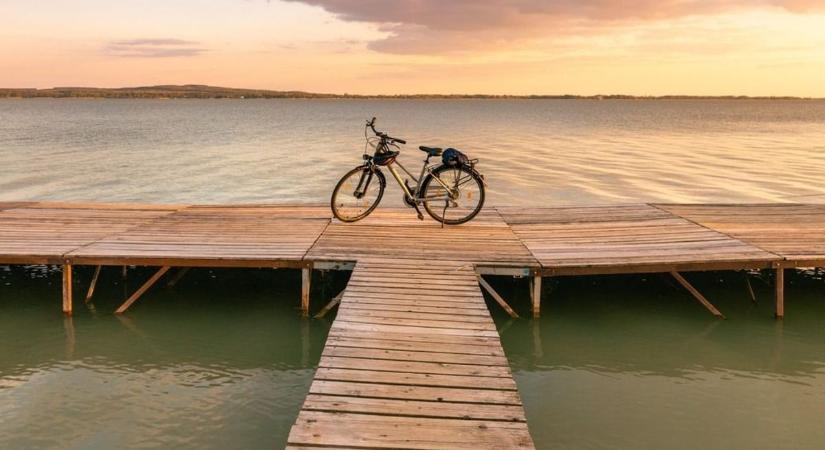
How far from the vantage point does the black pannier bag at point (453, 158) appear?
9.91 metres

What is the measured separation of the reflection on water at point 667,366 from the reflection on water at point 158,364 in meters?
2.52

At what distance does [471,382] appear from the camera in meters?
5.10

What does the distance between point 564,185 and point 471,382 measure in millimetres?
19101

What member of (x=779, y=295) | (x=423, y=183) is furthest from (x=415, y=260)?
(x=779, y=295)

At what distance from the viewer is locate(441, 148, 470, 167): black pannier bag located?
9.91m

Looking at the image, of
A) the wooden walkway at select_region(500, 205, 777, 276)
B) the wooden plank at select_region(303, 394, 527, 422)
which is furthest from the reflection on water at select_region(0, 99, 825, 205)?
the wooden plank at select_region(303, 394, 527, 422)

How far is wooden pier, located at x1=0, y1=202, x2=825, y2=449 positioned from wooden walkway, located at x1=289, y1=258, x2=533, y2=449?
0.01 m

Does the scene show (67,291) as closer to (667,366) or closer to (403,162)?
(667,366)

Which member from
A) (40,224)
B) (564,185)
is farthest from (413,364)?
(564,185)

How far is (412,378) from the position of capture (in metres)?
5.15

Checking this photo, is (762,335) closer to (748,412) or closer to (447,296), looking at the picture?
(748,412)

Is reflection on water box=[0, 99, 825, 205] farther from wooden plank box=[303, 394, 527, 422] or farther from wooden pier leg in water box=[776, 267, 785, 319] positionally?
wooden plank box=[303, 394, 527, 422]

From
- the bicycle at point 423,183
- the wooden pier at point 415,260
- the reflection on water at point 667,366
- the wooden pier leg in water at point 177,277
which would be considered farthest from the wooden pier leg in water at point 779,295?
the wooden pier leg in water at point 177,277

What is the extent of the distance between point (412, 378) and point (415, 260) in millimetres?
3383
